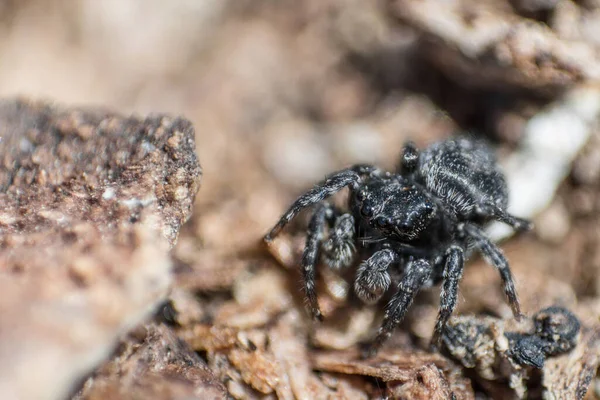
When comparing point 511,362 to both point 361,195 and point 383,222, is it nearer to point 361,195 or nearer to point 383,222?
point 383,222

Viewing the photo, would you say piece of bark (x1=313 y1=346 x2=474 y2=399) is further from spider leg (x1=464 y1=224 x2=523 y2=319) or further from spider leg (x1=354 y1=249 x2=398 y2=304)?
spider leg (x1=464 y1=224 x2=523 y2=319)

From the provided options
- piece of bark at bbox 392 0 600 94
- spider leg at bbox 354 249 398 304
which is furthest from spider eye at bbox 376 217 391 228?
piece of bark at bbox 392 0 600 94

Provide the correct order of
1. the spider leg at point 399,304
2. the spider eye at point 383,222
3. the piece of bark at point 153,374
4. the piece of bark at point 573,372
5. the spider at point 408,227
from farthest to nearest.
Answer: the spider eye at point 383,222
the spider at point 408,227
the spider leg at point 399,304
the piece of bark at point 573,372
the piece of bark at point 153,374

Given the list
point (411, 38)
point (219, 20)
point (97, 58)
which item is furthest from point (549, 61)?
point (97, 58)

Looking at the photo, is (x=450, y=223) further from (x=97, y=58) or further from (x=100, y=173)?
(x=97, y=58)

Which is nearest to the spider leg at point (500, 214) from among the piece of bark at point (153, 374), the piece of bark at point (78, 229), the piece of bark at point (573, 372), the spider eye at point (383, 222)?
the spider eye at point (383, 222)

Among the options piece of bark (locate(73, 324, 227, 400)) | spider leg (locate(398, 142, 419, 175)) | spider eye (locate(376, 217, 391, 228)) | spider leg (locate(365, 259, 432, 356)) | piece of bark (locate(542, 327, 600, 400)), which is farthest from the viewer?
spider leg (locate(398, 142, 419, 175))

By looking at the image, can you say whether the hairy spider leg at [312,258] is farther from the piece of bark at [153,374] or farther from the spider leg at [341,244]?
the piece of bark at [153,374]
